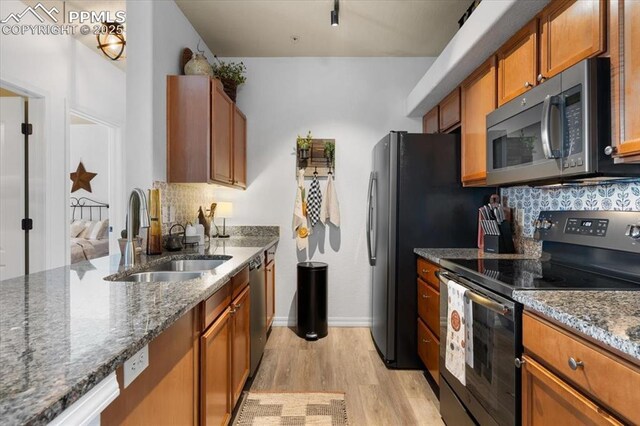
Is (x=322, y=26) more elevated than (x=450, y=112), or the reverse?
(x=322, y=26)

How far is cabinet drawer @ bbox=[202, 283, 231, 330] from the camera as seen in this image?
143 centimetres

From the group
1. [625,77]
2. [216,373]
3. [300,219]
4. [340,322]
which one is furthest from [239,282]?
[625,77]

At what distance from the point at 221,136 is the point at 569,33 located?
2269mm

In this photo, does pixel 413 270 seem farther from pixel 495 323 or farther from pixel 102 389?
pixel 102 389

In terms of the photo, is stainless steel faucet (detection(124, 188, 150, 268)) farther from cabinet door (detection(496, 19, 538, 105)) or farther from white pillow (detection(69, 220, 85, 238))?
white pillow (detection(69, 220, 85, 238))

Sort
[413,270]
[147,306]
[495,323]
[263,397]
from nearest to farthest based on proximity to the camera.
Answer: [147,306], [495,323], [263,397], [413,270]

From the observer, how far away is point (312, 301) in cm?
315

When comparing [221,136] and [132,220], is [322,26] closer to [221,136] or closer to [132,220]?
[221,136]

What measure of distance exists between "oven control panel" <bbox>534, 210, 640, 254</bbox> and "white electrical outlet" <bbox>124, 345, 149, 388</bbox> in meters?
1.86

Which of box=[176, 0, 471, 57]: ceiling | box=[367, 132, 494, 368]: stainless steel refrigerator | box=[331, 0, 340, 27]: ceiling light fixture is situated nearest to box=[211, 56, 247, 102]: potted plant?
box=[176, 0, 471, 57]: ceiling

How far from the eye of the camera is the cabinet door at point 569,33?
1.33m

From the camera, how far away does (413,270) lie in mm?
2588

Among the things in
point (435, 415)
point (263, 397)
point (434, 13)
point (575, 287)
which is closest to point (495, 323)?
point (575, 287)

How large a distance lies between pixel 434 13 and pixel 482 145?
1.25 meters
